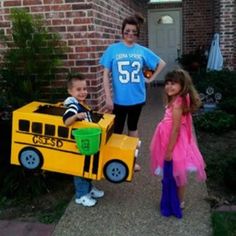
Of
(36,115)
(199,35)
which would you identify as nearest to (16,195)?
(36,115)

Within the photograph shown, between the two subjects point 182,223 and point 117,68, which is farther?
point 117,68

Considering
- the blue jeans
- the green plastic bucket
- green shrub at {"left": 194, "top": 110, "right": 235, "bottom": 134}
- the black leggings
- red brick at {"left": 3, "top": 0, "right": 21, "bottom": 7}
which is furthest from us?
green shrub at {"left": 194, "top": 110, "right": 235, "bottom": 134}

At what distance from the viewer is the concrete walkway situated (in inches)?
134

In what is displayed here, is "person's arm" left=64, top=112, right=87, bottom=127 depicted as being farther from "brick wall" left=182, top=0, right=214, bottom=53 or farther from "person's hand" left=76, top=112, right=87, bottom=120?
"brick wall" left=182, top=0, right=214, bottom=53

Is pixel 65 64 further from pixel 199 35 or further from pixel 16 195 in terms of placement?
pixel 199 35

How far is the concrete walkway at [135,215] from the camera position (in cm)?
341

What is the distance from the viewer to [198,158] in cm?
360

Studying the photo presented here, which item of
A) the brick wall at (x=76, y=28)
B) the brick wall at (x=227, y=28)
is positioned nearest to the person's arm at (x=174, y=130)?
the brick wall at (x=76, y=28)

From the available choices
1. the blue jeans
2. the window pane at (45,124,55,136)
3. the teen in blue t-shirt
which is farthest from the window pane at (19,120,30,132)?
the teen in blue t-shirt

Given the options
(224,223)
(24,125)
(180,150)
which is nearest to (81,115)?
(24,125)

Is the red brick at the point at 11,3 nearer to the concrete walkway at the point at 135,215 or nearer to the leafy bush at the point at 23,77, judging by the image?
the leafy bush at the point at 23,77

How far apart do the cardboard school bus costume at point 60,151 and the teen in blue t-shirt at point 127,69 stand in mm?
765

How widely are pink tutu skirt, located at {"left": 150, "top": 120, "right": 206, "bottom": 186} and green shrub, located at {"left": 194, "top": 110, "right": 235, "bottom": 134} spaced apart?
3.21 m

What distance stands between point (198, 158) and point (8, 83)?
6.87 feet
